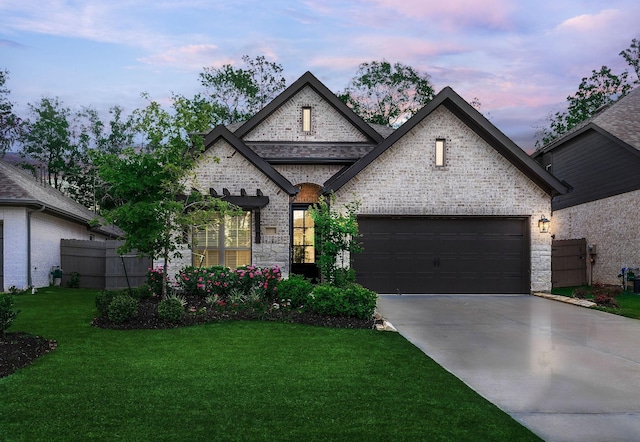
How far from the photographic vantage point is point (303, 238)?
22109mm

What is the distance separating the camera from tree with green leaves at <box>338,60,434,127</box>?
4253 centimetres

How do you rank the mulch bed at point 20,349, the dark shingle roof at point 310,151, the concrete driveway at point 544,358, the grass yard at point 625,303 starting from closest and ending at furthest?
the concrete driveway at point 544,358 < the mulch bed at point 20,349 < the grass yard at point 625,303 < the dark shingle roof at point 310,151

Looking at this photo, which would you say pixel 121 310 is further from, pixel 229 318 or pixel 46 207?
pixel 46 207

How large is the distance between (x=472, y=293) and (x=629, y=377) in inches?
470

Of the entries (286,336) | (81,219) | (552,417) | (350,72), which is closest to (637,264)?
(286,336)

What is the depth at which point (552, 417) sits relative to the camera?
6.05 metres

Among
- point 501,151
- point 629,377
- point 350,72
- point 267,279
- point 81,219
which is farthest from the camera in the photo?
point 350,72

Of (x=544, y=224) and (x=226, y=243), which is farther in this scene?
(x=544, y=224)

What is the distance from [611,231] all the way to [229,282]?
16.3m

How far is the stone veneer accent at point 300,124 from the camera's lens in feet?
74.1

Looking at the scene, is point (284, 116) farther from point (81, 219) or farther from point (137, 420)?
point (137, 420)

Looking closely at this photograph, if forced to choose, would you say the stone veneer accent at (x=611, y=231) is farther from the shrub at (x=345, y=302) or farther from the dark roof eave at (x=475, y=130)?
the shrub at (x=345, y=302)

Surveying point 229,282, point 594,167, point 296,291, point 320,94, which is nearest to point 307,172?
point 320,94

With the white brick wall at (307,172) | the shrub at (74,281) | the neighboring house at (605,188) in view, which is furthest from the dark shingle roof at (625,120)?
the shrub at (74,281)
